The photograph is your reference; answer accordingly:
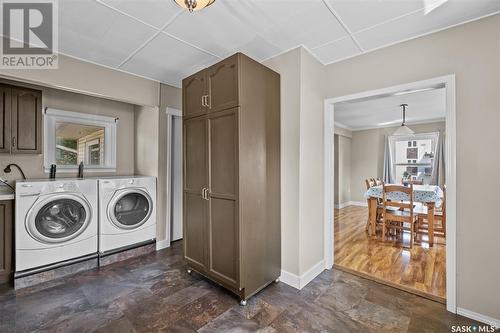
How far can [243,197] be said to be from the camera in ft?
6.72

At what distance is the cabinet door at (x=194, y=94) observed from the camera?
2.35 m

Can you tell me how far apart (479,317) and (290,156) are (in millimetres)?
1999

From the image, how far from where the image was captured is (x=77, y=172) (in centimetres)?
319

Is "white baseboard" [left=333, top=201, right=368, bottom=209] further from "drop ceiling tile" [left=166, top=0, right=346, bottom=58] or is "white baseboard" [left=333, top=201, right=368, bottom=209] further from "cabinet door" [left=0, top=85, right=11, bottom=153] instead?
"cabinet door" [left=0, top=85, right=11, bottom=153]

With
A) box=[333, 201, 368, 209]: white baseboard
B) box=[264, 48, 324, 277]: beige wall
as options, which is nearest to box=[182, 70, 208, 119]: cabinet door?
box=[264, 48, 324, 277]: beige wall

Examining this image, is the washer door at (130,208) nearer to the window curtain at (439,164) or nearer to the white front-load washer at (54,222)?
the white front-load washer at (54,222)

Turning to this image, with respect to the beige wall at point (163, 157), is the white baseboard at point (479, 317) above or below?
below

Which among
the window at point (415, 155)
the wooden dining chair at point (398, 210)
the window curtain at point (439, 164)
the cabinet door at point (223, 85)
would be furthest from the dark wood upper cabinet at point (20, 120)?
the window curtain at point (439, 164)

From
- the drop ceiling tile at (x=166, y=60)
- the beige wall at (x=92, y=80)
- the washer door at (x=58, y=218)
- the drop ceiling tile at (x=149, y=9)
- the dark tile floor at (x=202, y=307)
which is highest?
the drop ceiling tile at (x=166, y=60)

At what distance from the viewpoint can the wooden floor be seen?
2367mm

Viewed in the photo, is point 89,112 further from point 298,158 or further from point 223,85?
point 298,158

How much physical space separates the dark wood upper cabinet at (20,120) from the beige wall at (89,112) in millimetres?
288

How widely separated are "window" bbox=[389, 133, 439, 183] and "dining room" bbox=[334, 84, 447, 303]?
0.8 inches

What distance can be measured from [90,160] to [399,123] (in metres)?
7.05
